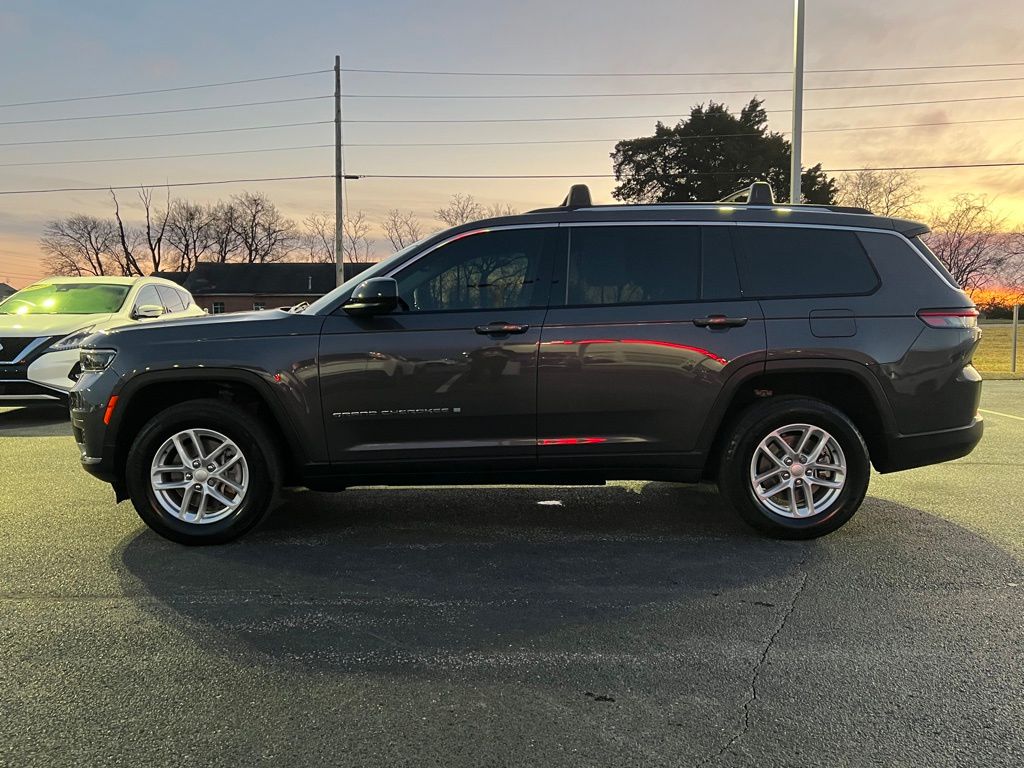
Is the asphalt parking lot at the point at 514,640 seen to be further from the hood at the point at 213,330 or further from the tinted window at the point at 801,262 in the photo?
the tinted window at the point at 801,262

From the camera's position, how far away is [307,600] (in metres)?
3.36

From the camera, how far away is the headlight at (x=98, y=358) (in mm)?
4121

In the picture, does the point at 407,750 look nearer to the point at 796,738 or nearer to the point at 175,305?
the point at 796,738

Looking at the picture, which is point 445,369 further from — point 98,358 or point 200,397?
point 98,358

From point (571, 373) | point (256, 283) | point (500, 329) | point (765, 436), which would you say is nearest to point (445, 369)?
point (500, 329)

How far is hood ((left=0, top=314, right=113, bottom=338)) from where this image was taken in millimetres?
8663

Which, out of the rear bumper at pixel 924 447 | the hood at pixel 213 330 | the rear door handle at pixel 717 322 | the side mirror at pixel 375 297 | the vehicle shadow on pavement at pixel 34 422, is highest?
the side mirror at pixel 375 297

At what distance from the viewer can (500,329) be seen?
4023 millimetres

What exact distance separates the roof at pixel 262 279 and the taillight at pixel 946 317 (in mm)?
57989

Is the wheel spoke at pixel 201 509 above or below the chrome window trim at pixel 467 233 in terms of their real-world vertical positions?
below

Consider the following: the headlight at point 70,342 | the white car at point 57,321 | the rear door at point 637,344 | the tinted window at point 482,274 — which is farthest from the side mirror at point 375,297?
the headlight at point 70,342

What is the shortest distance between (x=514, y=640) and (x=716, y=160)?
4003 centimetres

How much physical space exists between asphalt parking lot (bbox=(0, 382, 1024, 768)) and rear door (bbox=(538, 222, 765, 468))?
2.22 feet

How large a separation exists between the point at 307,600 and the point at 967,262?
2157 inches
